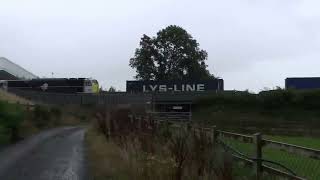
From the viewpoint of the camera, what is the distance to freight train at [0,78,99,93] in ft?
306

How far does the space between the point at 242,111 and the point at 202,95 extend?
20.3 feet

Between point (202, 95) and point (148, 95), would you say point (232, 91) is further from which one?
point (148, 95)

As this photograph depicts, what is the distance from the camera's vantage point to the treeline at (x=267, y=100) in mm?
87625

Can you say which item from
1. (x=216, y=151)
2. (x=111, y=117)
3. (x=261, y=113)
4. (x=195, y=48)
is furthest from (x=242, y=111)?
(x=216, y=151)

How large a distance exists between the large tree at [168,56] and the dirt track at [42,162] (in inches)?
3861

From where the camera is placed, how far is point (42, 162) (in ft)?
68.5

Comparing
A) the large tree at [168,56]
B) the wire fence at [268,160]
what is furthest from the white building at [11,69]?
the wire fence at [268,160]

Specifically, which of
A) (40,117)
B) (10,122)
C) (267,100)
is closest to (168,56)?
(267,100)

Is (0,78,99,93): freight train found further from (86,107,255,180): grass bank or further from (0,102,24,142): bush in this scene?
(86,107,255,180): grass bank

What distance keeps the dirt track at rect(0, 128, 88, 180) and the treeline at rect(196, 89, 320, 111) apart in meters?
62.7

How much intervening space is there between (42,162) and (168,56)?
354ft

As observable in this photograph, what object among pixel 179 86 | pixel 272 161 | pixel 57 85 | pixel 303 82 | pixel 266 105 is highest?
pixel 303 82

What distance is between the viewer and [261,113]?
8950 cm

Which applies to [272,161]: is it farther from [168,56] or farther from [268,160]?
[168,56]
